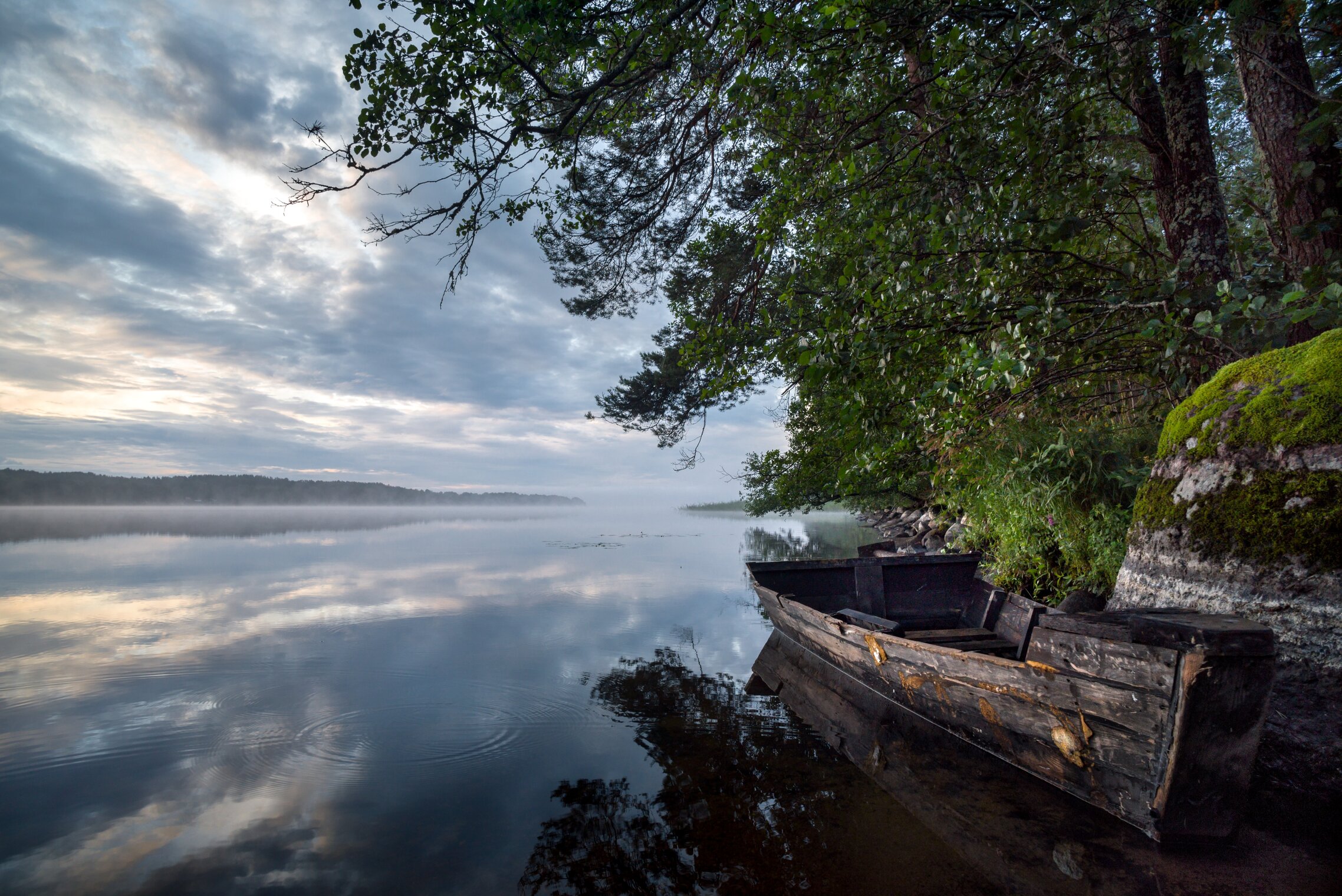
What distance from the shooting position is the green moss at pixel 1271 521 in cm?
364

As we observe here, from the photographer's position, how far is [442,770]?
452cm

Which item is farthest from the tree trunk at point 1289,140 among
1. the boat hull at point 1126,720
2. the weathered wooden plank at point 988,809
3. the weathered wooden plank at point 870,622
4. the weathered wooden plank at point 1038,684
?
the weathered wooden plank at point 988,809

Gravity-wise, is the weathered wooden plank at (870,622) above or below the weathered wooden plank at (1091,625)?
below

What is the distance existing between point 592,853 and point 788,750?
6.45 ft

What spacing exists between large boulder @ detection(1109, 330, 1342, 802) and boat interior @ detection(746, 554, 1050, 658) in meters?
1.21

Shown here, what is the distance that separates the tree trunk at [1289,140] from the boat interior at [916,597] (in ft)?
12.8

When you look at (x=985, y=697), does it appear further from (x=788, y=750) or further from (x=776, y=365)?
(x=776, y=365)

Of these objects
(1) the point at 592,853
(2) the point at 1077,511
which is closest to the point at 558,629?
(1) the point at 592,853

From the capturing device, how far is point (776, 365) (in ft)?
49.3

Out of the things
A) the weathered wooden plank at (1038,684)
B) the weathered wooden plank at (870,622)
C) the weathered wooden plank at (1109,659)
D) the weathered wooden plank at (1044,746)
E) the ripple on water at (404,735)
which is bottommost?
the ripple on water at (404,735)

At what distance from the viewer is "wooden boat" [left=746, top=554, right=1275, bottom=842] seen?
116 inches

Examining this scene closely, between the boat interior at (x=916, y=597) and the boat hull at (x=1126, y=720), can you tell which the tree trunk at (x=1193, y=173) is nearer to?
the boat interior at (x=916, y=597)

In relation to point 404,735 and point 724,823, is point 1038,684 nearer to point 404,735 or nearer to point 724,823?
point 724,823

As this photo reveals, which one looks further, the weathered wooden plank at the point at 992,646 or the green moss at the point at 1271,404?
the weathered wooden plank at the point at 992,646
